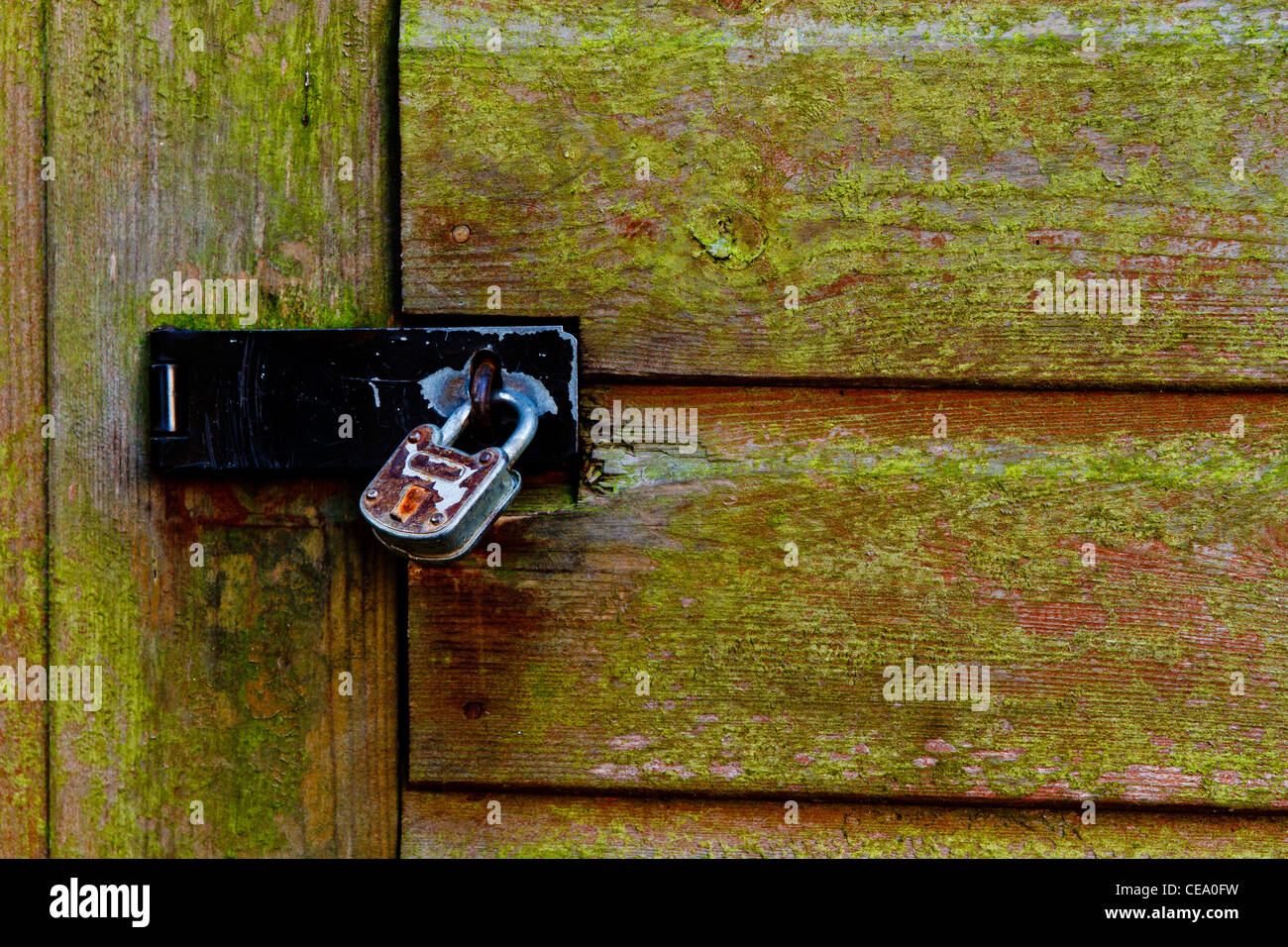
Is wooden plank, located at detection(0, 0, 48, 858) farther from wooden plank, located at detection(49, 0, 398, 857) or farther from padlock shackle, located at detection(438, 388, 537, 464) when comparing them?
padlock shackle, located at detection(438, 388, 537, 464)

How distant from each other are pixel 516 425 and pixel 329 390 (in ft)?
0.54

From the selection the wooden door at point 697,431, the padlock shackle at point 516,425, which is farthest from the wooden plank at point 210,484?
the padlock shackle at point 516,425

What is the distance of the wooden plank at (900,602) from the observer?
2.25 feet

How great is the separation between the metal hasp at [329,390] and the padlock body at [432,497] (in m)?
0.08

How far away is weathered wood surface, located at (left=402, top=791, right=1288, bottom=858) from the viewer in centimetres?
71

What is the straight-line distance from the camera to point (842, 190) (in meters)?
0.68

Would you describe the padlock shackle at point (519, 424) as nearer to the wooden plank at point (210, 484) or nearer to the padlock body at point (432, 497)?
the padlock body at point (432, 497)

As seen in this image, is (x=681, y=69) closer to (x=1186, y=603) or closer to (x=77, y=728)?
(x=1186, y=603)

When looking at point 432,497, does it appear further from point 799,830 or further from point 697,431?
point 799,830

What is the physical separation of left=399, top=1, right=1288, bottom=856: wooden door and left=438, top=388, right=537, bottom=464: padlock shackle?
8 cm

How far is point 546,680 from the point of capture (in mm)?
704

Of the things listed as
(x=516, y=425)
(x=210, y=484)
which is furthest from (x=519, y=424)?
(x=210, y=484)

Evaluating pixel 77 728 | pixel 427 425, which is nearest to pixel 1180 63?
pixel 427 425

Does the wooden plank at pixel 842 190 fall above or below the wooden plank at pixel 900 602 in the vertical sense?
above
